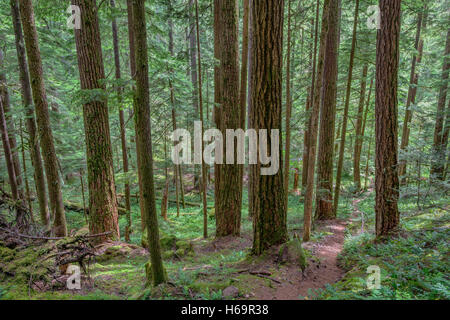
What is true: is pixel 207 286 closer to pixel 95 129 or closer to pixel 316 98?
pixel 316 98

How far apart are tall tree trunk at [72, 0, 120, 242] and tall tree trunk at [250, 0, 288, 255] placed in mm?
4060

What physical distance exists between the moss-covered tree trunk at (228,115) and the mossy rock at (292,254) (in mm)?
3206

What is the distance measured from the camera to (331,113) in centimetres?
932

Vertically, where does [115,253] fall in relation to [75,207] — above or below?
above

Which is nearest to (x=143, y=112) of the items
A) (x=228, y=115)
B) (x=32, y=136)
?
(x=228, y=115)

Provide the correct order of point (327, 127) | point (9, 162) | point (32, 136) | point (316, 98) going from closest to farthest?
point (316, 98) < point (32, 136) < point (9, 162) < point (327, 127)

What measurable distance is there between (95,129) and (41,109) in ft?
4.44

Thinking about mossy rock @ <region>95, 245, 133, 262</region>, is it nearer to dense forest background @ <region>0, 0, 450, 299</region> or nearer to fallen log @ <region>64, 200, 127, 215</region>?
dense forest background @ <region>0, 0, 450, 299</region>

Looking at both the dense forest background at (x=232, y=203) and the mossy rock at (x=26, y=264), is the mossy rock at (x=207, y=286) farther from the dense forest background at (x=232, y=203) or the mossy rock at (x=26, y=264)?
the mossy rock at (x=26, y=264)

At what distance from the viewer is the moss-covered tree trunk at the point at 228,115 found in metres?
7.21

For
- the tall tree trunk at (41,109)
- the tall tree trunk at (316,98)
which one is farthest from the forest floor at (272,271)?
the tall tree trunk at (316,98)

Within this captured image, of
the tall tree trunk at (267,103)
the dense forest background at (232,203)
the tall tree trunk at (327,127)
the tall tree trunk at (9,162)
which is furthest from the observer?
the tall tree trunk at (327,127)

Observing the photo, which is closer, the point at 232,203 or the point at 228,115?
the point at 228,115

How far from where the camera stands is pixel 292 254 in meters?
4.86
